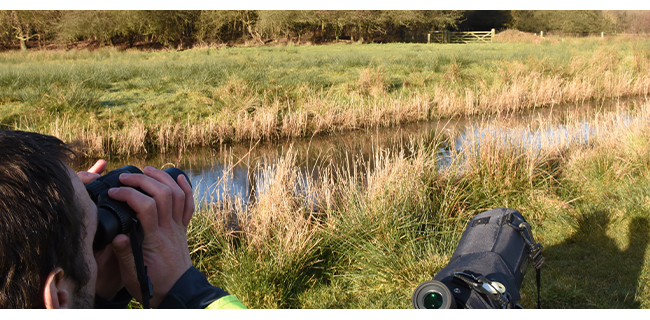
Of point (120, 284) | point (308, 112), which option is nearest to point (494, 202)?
point (120, 284)

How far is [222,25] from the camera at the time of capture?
2898 cm

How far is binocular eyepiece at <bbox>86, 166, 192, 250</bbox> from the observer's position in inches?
37.1

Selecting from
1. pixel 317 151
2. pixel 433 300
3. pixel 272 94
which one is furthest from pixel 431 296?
pixel 272 94

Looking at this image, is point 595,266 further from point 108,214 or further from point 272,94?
point 272,94

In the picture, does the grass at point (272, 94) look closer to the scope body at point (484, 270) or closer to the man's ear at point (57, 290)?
the scope body at point (484, 270)

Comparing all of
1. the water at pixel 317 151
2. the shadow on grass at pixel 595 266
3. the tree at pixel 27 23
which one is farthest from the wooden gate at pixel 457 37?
the shadow on grass at pixel 595 266

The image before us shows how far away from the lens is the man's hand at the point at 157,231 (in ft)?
3.42

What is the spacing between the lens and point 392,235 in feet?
13.4

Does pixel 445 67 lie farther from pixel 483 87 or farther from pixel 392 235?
pixel 392 235

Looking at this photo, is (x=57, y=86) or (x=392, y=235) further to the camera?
(x=57, y=86)

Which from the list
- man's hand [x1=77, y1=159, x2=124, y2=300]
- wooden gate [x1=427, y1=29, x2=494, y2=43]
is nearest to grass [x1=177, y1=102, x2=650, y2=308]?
man's hand [x1=77, y1=159, x2=124, y2=300]

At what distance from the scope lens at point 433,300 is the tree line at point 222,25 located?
882 inches

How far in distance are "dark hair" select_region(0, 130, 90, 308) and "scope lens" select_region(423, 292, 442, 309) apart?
1.23m
